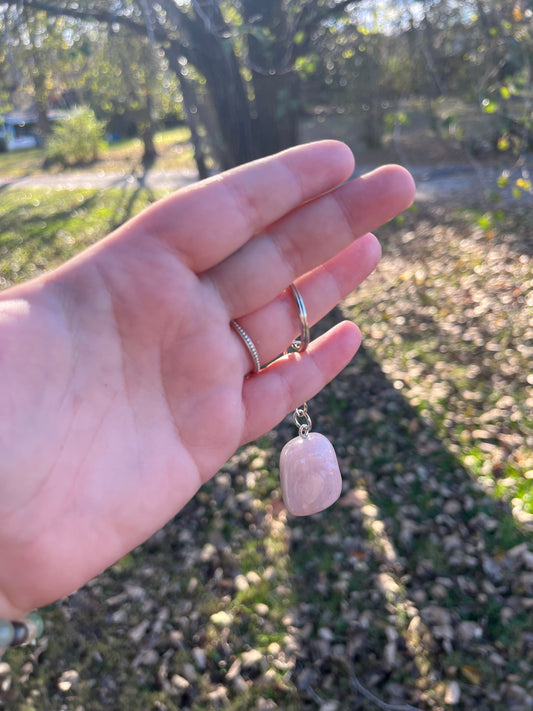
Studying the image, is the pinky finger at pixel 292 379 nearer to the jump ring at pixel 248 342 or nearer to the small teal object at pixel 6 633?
the jump ring at pixel 248 342

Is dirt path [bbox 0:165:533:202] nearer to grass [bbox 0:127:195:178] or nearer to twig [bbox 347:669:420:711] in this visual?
grass [bbox 0:127:195:178]

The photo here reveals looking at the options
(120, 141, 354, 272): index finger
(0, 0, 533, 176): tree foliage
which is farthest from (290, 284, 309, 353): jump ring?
(0, 0, 533, 176): tree foliage

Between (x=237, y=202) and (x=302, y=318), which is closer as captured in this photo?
(x=237, y=202)

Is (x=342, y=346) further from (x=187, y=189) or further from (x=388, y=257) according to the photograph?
(x=388, y=257)

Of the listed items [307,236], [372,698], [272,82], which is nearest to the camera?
[307,236]

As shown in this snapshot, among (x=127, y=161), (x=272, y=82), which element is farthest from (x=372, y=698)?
(x=127, y=161)

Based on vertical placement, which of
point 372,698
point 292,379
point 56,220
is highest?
point 292,379

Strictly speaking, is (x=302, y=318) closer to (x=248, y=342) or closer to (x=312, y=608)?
(x=248, y=342)
